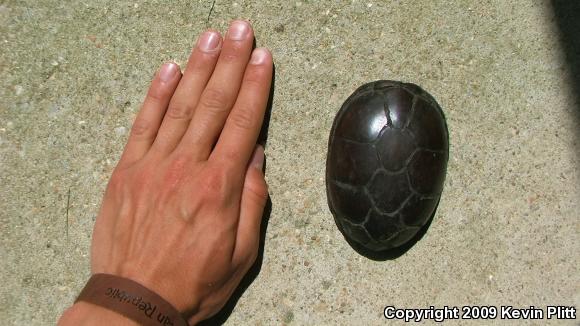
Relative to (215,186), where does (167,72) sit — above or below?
above

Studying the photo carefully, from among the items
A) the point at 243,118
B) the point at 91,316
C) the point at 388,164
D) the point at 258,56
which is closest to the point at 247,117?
the point at 243,118

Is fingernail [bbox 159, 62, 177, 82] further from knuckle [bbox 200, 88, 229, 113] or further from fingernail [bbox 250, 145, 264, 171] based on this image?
fingernail [bbox 250, 145, 264, 171]

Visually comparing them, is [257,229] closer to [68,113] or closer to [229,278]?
[229,278]

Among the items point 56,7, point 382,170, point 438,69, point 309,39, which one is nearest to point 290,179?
point 382,170

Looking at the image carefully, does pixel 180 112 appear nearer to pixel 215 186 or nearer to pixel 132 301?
pixel 215 186

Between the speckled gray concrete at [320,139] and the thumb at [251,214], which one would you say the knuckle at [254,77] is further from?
the thumb at [251,214]

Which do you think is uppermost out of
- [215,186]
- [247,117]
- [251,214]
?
[247,117]

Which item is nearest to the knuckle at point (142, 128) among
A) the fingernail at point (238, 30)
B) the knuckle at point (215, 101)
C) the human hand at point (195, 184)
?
the human hand at point (195, 184)
